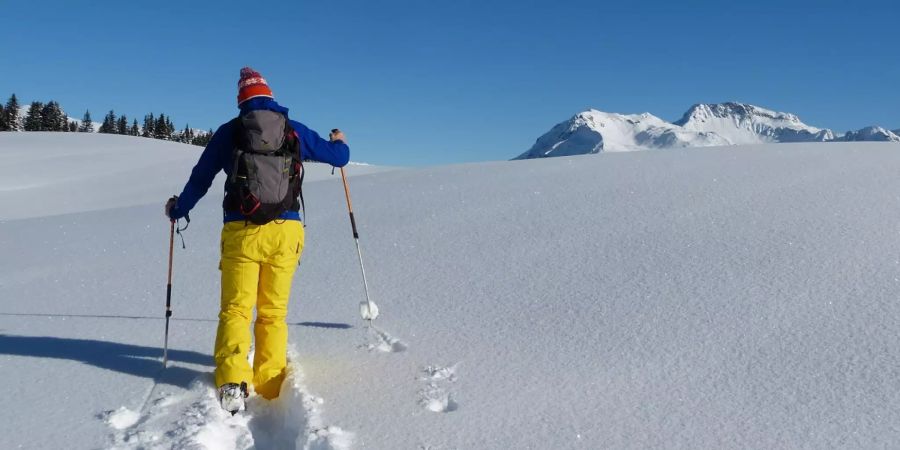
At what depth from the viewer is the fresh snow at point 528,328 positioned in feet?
8.75

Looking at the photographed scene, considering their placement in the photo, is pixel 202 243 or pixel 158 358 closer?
pixel 158 358

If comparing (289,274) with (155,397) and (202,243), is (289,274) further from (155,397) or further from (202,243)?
(202,243)

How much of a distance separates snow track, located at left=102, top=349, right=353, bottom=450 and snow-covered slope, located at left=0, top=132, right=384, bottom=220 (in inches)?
325

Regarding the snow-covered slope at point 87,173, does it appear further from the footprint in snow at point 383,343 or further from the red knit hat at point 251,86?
the red knit hat at point 251,86

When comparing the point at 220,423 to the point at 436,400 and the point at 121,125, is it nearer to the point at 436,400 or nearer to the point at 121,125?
the point at 436,400

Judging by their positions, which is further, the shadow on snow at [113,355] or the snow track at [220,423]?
the shadow on snow at [113,355]

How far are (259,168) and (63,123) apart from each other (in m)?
80.5

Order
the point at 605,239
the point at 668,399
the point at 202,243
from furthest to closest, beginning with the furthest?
the point at 202,243, the point at 605,239, the point at 668,399

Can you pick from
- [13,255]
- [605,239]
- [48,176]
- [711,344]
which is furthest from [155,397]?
[48,176]

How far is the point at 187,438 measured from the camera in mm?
2625

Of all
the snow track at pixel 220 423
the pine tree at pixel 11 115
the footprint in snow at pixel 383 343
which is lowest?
the snow track at pixel 220 423

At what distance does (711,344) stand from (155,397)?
3.00m

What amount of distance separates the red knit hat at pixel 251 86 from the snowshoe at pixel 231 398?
1.52 meters

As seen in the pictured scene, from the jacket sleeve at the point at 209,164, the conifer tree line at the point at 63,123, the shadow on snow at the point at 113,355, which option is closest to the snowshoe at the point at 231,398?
the shadow on snow at the point at 113,355
